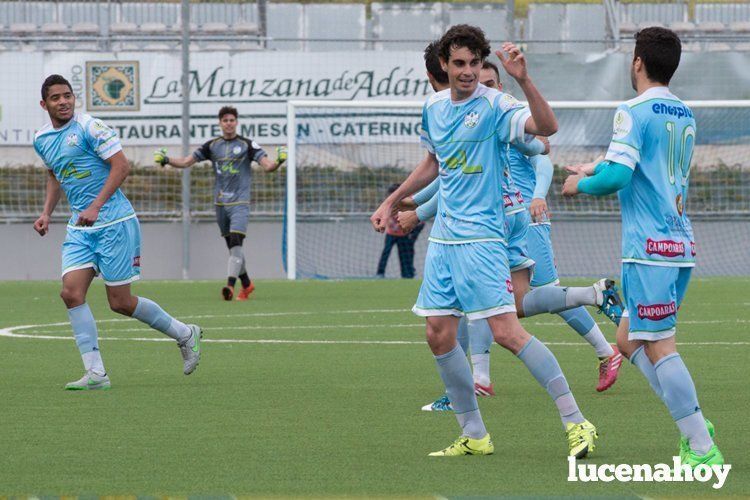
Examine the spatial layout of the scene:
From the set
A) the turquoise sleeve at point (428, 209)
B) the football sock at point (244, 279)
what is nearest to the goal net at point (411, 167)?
the football sock at point (244, 279)

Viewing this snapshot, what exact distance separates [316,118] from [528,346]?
1577 centimetres

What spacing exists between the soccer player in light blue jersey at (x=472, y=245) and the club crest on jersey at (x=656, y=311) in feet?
2.17

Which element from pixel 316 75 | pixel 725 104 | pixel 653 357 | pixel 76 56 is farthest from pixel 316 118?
pixel 653 357

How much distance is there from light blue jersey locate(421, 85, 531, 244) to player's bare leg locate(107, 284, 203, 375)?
356 centimetres

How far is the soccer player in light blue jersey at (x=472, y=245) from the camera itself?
253 inches

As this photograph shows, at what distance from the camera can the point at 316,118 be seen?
22.0 metres

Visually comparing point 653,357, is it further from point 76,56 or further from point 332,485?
point 76,56

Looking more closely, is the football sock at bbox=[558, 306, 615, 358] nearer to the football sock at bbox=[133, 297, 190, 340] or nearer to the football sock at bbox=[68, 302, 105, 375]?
the football sock at bbox=[133, 297, 190, 340]

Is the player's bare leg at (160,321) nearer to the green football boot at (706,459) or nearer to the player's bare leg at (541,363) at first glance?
the player's bare leg at (541,363)

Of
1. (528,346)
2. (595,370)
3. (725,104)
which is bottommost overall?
(595,370)

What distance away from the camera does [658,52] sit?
5.89 metres

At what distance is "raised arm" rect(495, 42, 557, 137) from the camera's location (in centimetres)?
599

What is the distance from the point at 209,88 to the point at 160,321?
12.7 metres

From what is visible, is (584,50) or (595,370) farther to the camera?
(584,50)
